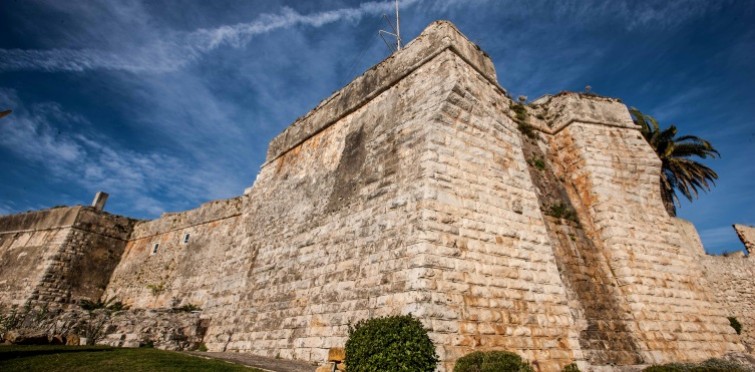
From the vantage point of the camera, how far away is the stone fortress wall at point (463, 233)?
640 cm

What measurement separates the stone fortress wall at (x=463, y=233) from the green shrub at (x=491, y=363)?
13.3 inches

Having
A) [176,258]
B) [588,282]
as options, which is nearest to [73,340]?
[176,258]

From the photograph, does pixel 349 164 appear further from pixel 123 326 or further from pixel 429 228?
pixel 123 326

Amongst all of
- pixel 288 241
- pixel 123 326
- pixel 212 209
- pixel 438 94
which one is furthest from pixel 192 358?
pixel 212 209

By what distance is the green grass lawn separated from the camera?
6250 mm

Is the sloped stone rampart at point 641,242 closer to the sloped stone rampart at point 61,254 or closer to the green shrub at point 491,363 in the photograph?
the green shrub at point 491,363

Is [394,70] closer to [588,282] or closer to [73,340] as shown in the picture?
[588,282]

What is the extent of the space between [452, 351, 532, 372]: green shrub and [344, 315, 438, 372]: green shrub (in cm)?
40

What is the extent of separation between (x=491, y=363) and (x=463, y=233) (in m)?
2.34

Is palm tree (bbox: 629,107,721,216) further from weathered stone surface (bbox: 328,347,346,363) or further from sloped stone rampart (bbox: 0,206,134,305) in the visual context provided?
sloped stone rampart (bbox: 0,206,134,305)

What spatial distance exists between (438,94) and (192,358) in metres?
7.72

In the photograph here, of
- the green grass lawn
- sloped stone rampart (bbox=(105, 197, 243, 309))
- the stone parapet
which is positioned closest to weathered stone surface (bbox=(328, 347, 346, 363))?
the green grass lawn

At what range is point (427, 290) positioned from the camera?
5.77 meters

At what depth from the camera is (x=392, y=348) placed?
16.3 ft
